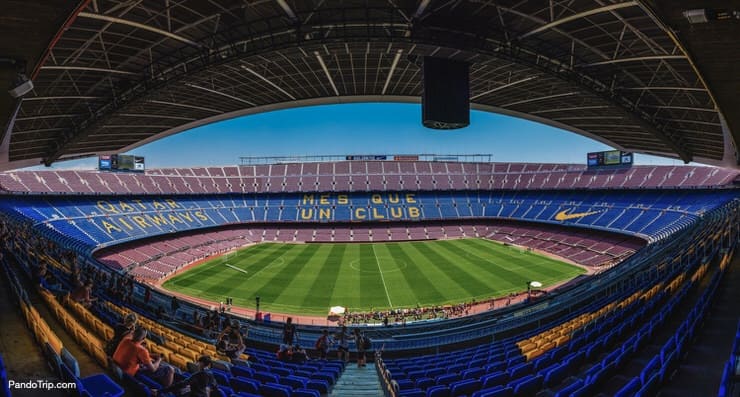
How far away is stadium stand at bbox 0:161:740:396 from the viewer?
679cm

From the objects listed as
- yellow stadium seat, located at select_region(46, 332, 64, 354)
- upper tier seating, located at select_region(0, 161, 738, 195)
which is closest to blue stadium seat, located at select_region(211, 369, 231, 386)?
yellow stadium seat, located at select_region(46, 332, 64, 354)

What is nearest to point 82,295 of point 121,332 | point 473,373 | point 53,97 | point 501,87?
point 121,332

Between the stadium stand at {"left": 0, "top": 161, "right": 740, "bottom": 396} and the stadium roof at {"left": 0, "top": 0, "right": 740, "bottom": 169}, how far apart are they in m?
6.37

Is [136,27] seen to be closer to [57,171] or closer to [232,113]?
[232,113]

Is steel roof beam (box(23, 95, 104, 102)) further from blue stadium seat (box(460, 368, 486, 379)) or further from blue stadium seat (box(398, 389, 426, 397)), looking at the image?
blue stadium seat (box(460, 368, 486, 379))

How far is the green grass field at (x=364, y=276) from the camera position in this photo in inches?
1119

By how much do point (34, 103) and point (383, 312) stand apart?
80.3 feet

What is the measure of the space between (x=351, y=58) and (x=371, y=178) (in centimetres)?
4490

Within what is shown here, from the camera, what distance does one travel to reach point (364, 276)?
114 ft

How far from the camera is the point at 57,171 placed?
4794cm

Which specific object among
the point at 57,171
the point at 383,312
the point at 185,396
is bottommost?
the point at 383,312

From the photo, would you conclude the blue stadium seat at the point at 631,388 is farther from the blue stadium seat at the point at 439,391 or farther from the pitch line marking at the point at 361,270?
the pitch line marking at the point at 361,270

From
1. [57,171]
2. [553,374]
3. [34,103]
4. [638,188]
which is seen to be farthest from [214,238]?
[638,188]

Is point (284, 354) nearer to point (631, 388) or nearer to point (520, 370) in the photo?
point (520, 370)
